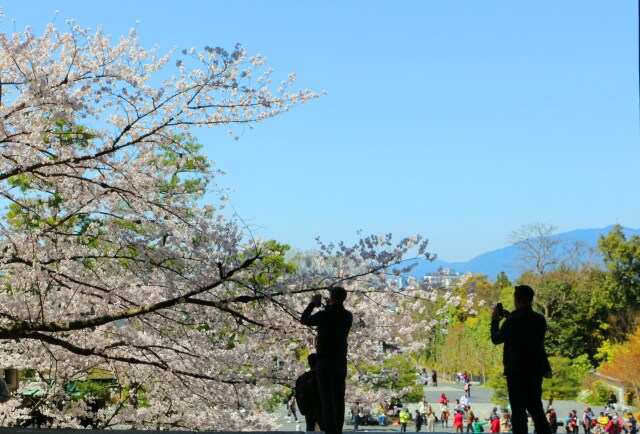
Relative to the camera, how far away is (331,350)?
5.63 metres

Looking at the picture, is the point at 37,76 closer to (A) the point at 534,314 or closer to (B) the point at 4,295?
(B) the point at 4,295

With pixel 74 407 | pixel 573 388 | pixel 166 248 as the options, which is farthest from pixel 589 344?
pixel 166 248

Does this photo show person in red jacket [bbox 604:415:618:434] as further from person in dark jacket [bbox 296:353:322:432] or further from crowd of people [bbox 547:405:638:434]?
person in dark jacket [bbox 296:353:322:432]

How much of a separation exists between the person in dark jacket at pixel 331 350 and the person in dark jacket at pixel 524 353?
3.67 feet

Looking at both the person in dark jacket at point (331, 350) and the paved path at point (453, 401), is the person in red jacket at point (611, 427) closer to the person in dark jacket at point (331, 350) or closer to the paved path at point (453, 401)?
the paved path at point (453, 401)

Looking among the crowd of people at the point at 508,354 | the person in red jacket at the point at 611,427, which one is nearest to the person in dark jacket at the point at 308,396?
the crowd of people at the point at 508,354

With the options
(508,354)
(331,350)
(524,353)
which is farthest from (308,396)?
(524,353)

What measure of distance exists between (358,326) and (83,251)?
3020mm

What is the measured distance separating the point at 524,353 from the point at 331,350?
4.60ft

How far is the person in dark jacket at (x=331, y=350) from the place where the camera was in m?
5.57

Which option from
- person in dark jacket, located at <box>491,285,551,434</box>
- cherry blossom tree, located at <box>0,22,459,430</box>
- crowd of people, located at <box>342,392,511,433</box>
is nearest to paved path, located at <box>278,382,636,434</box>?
crowd of people, located at <box>342,392,511,433</box>

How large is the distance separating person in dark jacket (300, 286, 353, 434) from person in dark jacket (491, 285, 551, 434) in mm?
1117

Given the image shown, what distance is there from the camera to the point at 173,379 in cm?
868

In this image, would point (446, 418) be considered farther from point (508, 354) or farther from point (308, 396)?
point (508, 354)
